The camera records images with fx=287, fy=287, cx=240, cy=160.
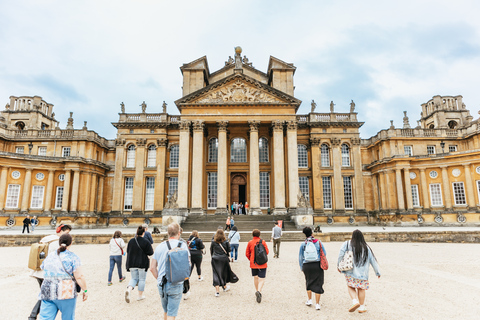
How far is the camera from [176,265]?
429 cm

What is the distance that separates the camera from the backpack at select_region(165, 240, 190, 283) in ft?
13.9

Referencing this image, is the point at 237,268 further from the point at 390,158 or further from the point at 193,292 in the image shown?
the point at 390,158

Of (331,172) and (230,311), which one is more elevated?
(331,172)

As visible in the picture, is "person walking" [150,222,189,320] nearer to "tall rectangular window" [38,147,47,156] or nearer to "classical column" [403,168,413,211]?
"classical column" [403,168,413,211]

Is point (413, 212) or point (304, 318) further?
point (413, 212)

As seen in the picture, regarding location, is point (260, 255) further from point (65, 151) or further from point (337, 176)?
point (65, 151)

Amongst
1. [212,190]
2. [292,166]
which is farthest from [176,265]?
[212,190]

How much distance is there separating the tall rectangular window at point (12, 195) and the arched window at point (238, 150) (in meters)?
22.6

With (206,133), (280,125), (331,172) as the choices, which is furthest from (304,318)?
(331,172)

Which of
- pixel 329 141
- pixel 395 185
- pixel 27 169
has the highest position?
pixel 329 141

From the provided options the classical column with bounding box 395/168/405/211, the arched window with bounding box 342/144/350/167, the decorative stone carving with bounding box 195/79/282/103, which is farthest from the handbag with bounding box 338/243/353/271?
the arched window with bounding box 342/144/350/167

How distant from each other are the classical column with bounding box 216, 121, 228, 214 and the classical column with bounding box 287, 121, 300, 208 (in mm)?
5998

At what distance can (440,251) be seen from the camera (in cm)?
1353

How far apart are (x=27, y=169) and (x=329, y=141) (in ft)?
108
